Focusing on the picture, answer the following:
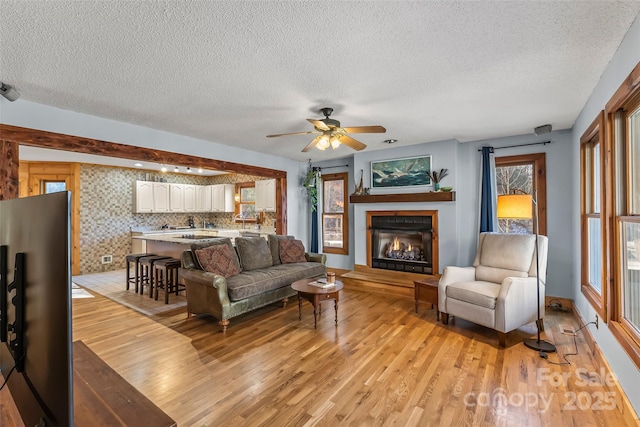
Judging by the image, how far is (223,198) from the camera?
26.6 ft

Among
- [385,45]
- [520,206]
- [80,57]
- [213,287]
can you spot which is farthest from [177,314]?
[520,206]

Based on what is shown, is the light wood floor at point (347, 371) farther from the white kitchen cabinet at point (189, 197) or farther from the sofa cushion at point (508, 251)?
the white kitchen cabinet at point (189, 197)

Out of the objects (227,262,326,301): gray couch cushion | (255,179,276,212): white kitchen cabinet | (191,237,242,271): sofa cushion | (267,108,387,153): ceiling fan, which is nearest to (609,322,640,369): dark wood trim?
(267,108,387,153): ceiling fan

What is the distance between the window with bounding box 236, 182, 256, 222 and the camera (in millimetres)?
7973

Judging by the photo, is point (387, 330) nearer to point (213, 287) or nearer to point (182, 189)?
point (213, 287)

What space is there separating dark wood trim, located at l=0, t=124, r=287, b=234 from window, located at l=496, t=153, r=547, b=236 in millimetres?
4390

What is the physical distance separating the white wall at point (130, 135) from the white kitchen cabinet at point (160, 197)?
3.42 meters

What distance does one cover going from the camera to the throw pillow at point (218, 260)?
3.85 m

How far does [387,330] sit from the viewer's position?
3.47 metres

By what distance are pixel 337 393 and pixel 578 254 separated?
11.4 feet

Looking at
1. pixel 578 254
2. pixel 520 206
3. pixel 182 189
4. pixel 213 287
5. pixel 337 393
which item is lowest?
pixel 337 393

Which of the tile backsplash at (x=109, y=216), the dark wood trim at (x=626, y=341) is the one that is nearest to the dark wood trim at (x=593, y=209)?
the dark wood trim at (x=626, y=341)

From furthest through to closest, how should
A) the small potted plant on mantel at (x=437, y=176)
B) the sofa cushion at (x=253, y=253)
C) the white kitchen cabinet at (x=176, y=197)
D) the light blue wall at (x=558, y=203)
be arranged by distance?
the white kitchen cabinet at (x=176, y=197) < the small potted plant on mantel at (x=437, y=176) < the sofa cushion at (x=253, y=253) < the light blue wall at (x=558, y=203)

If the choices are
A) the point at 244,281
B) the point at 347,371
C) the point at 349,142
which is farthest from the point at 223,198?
the point at 347,371
